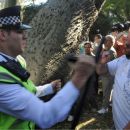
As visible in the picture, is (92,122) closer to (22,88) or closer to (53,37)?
(53,37)

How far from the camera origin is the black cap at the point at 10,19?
300 centimetres

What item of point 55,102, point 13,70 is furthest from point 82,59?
point 13,70

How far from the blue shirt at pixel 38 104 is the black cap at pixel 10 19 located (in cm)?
56

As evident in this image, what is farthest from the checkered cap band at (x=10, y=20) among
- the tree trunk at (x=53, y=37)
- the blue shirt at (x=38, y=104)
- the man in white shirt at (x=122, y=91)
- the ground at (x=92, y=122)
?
the tree trunk at (x=53, y=37)

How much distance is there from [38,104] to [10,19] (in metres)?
0.83

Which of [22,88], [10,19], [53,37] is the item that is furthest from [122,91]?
[53,37]

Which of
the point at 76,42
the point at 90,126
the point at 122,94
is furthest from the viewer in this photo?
the point at 76,42

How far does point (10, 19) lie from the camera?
3.07 metres

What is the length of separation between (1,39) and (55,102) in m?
0.75

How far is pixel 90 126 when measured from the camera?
24.2 feet

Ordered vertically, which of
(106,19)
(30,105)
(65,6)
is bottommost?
(106,19)

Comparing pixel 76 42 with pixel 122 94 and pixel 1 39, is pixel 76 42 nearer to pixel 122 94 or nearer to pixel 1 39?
pixel 122 94

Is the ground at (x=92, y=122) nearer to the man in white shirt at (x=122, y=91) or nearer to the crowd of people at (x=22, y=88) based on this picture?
the man in white shirt at (x=122, y=91)

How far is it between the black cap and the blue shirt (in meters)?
0.56
